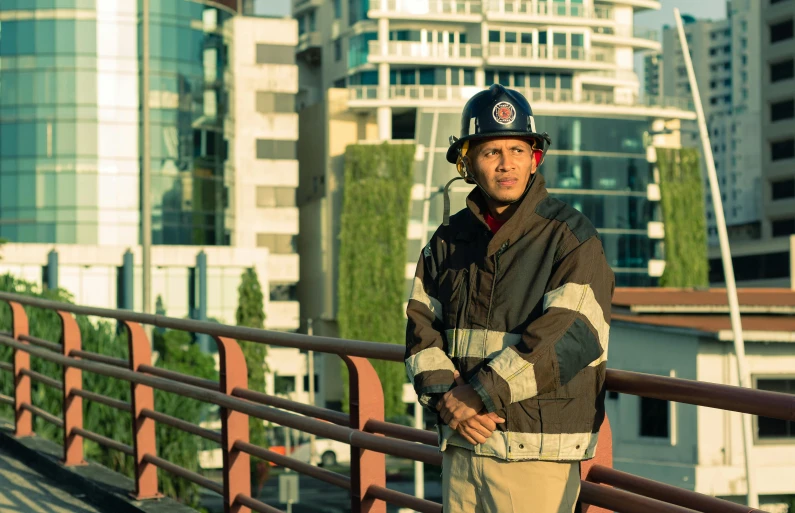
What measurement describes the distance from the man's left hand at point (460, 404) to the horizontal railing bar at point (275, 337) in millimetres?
785

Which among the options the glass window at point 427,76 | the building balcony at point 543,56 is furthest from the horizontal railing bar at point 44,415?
the glass window at point 427,76

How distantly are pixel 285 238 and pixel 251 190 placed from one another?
4592 mm

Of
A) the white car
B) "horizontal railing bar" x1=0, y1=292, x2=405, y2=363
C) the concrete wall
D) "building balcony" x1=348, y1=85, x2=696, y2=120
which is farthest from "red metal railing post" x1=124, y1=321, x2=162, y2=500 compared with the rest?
"building balcony" x1=348, y1=85, x2=696, y2=120

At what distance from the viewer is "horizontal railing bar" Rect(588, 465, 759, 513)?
356cm

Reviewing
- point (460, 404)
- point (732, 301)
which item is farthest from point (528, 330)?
point (732, 301)

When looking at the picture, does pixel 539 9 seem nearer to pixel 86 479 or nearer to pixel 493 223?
pixel 86 479

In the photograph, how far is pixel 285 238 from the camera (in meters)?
88.1

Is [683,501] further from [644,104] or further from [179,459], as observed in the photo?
[644,104]

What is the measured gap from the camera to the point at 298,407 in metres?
5.83

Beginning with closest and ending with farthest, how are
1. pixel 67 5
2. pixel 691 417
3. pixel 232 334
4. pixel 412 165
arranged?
1. pixel 232 334
2. pixel 691 417
3. pixel 67 5
4. pixel 412 165

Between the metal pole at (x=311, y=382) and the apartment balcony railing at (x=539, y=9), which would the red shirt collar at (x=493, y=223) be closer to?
the metal pole at (x=311, y=382)

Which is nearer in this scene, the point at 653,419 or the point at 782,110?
the point at 653,419

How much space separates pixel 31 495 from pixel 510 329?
211 inches

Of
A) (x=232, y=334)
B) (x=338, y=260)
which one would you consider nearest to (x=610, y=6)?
(x=338, y=260)
